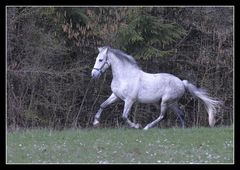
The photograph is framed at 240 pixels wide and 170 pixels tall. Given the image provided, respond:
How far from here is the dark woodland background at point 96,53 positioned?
707 inches

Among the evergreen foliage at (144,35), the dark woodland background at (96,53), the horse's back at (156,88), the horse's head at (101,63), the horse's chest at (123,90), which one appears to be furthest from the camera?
the dark woodland background at (96,53)

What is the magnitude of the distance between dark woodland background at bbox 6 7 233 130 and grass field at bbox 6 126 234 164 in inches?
197

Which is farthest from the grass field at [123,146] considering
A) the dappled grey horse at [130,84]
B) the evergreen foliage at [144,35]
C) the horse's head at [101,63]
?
the evergreen foliage at [144,35]

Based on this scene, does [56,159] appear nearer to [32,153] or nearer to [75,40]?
[32,153]

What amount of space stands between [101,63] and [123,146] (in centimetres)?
371

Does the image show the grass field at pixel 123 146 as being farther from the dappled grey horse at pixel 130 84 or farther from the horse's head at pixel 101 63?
the horse's head at pixel 101 63

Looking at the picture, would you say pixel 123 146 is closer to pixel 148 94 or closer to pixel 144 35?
pixel 148 94

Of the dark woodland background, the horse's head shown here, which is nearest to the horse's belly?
the horse's head

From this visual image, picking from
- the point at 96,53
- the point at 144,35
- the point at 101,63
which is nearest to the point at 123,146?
the point at 101,63

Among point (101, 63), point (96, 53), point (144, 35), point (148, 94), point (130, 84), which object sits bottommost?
point (148, 94)

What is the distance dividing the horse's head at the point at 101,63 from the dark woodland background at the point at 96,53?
276 cm

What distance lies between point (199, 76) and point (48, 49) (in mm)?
5205

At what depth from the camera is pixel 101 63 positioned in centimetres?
1448

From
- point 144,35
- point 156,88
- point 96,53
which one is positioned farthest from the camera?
point 96,53
